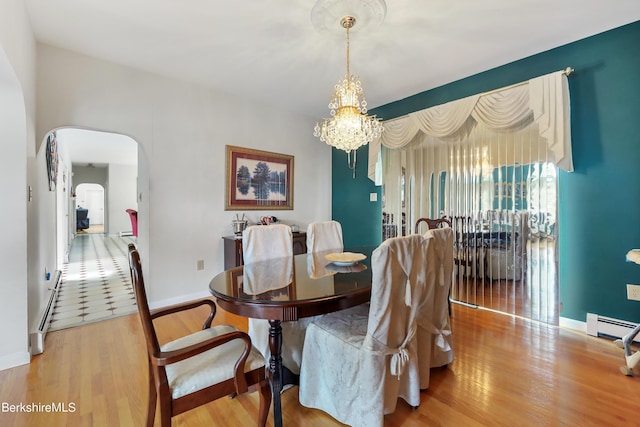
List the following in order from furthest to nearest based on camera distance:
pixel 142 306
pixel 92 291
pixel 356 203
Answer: pixel 356 203, pixel 92 291, pixel 142 306

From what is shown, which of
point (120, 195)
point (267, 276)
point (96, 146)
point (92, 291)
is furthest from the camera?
point (120, 195)

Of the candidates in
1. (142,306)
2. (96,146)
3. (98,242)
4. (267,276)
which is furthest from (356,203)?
(98,242)

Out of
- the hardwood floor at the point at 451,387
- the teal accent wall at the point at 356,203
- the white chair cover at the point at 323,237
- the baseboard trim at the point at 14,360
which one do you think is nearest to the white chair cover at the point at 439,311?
the hardwood floor at the point at 451,387

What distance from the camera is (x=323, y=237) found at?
283cm

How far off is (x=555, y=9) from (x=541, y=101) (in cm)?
73

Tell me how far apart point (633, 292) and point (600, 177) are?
0.99 metres

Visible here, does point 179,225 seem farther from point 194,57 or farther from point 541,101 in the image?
point 541,101

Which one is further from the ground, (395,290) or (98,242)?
(395,290)

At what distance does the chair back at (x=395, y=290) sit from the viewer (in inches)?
52.6

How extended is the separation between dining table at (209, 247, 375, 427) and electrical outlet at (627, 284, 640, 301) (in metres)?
2.28

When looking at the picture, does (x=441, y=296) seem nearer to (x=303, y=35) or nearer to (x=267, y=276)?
(x=267, y=276)

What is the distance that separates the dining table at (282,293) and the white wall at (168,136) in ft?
5.99

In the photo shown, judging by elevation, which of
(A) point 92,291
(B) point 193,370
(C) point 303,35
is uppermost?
(C) point 303,35

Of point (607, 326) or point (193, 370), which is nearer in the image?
point (193, 370)
